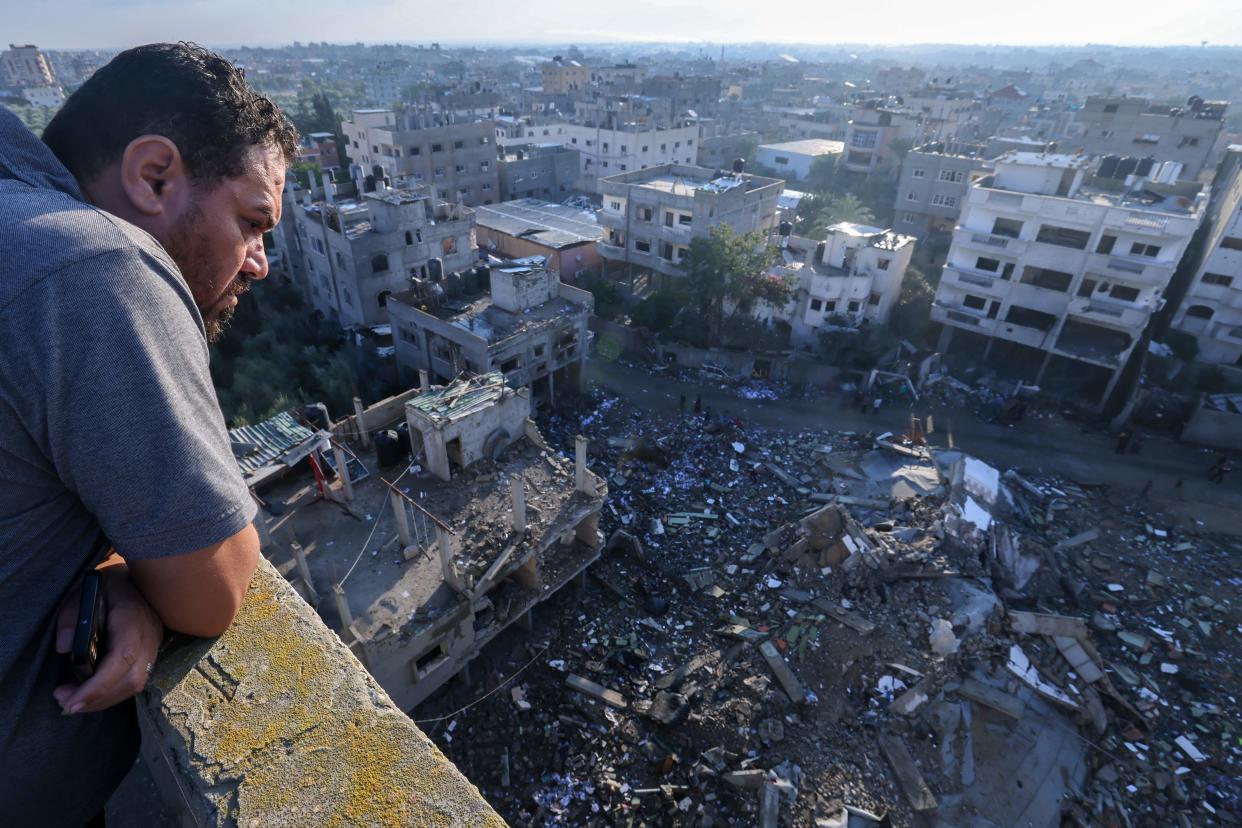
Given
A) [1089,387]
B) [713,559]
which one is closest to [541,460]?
[713,559]

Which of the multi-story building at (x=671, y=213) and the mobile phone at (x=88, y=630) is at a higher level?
the mobile phone at (x=88, y=630)

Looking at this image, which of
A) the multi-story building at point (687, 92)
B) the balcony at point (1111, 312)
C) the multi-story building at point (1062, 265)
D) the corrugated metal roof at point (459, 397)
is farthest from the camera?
the multi-story building at point (687, 92)

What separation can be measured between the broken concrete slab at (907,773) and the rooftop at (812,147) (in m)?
55.5

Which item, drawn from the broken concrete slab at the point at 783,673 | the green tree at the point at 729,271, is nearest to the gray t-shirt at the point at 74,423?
the broken concrete slab at the point at 783,673

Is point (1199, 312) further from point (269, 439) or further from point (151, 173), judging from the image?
point (151, 173)

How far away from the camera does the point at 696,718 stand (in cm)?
1305

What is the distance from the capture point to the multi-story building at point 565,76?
3625 inches

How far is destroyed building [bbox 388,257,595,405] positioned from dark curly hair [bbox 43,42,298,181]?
17939 millimetres

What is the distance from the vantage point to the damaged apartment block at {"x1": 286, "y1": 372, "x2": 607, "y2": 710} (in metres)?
11.6

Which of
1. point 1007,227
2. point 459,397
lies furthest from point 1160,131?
point 459,397

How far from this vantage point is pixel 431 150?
130 ft

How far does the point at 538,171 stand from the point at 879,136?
2782cm

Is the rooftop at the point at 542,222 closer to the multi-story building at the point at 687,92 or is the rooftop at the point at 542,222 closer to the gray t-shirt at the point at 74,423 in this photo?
the gray t-shirt at the point at 74,423

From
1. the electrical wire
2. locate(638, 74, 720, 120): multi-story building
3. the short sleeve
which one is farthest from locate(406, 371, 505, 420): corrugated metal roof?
locate(638, 74, 720, 120): multi-story building
